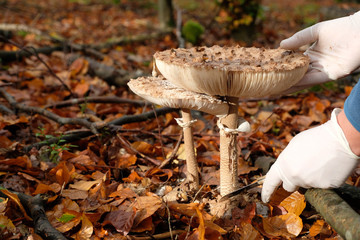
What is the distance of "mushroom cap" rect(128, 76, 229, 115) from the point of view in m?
1.98

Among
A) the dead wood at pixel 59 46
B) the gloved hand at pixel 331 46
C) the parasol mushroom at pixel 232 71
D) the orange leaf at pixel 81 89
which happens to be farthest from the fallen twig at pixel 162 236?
the dead wood at pixel 59 46

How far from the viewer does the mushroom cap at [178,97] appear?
1.98m

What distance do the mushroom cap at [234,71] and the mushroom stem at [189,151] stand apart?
0.42 meters

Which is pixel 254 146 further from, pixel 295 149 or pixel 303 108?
pixel 303 108

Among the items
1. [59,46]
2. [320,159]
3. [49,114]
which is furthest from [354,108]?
[59,46]

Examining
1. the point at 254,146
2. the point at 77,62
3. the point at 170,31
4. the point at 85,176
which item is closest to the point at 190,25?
the point at 170,31

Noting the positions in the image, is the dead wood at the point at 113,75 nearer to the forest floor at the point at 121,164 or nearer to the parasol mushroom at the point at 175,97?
the forest floor at the point at 121,164

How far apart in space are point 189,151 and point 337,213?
1156mm

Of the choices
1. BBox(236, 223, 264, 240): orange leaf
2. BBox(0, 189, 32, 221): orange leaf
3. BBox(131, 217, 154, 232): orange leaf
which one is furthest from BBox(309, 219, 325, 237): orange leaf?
BBox(0, 189, 32, 221): orange leaf

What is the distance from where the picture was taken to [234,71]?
1.76m

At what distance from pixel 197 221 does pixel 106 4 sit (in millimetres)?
15718

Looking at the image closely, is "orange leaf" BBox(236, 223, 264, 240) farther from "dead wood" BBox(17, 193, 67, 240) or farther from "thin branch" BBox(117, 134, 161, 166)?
"dead wood" BBox(17, 193, 67, 240)

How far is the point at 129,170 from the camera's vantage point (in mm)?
3064

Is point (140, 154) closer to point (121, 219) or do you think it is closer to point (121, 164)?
point (121, 164)
